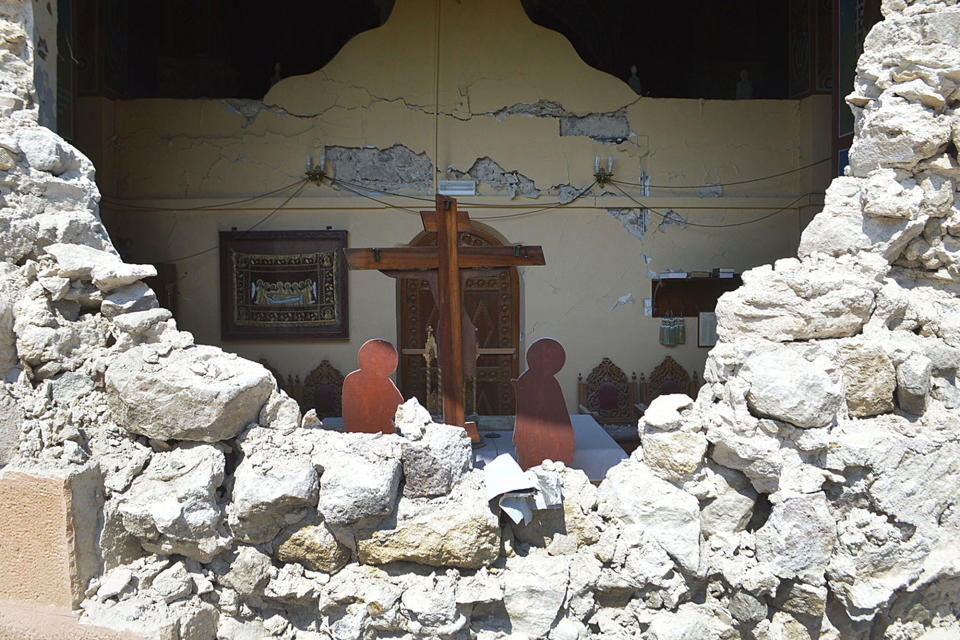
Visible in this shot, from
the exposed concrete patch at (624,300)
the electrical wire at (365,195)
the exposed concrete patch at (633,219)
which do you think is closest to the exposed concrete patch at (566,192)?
the exposed concrete patch at (633,219)

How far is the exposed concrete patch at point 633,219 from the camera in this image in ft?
24.4

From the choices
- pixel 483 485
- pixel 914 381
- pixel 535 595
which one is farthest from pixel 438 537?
pixel 914 381

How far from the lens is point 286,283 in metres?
7.24

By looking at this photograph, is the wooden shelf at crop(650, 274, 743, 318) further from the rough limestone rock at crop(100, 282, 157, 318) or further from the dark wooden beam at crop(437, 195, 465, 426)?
the rough limestone rock at crop(100, 282, 157, 318)

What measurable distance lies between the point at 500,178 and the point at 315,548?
5.51 m

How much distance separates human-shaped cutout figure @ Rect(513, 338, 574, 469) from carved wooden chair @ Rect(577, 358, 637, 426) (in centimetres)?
440

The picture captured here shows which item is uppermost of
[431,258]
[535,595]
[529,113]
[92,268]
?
[529,113]

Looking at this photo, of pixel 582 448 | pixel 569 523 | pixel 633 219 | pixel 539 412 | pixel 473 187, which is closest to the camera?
pixel 569 523

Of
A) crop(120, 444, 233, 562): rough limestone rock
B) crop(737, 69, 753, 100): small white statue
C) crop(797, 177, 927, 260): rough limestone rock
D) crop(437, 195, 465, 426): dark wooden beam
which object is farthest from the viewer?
crop(737, 69, 753, 100): small white statue

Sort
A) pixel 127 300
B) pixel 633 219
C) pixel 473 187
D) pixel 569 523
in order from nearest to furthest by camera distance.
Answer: pixel 569 523 < pixel 127 300 < pixel 473 187 < pixel 633 219

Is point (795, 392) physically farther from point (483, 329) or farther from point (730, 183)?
point (730, 183)

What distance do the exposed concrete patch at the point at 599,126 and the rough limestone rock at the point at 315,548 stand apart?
5841 mm

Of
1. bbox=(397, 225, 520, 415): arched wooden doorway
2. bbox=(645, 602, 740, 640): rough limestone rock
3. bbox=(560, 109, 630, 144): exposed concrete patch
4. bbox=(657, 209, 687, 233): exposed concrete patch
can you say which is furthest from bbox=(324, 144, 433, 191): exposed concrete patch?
bbox=(645, 602, 740, 640): rough limestone rock

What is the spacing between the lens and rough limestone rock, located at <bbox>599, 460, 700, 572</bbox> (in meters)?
2.39
